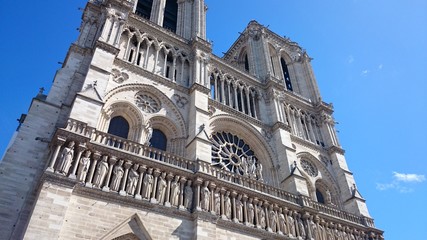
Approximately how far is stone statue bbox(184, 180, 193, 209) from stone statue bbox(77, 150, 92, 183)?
3.83 metres

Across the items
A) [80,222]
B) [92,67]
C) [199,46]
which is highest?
[199,46]

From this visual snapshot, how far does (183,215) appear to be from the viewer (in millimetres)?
12250

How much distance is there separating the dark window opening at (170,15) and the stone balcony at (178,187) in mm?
12263

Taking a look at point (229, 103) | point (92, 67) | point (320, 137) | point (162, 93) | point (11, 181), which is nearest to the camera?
point (11, 181)

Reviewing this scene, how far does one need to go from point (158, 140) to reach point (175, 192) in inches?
154

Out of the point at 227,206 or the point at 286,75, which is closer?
the point at 227,206

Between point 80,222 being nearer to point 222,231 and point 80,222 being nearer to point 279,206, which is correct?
point 222,231

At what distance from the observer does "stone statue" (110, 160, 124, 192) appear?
1145cm

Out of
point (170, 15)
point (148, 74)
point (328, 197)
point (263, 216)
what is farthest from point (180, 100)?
point (328, 197)

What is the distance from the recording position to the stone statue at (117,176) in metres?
11.4

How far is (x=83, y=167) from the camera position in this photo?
11.1 m

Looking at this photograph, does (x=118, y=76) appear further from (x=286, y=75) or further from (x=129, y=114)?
(x=286, y=75)

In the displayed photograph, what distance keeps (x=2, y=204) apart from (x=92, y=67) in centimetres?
646

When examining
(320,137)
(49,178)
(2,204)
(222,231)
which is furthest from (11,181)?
(320,137)
